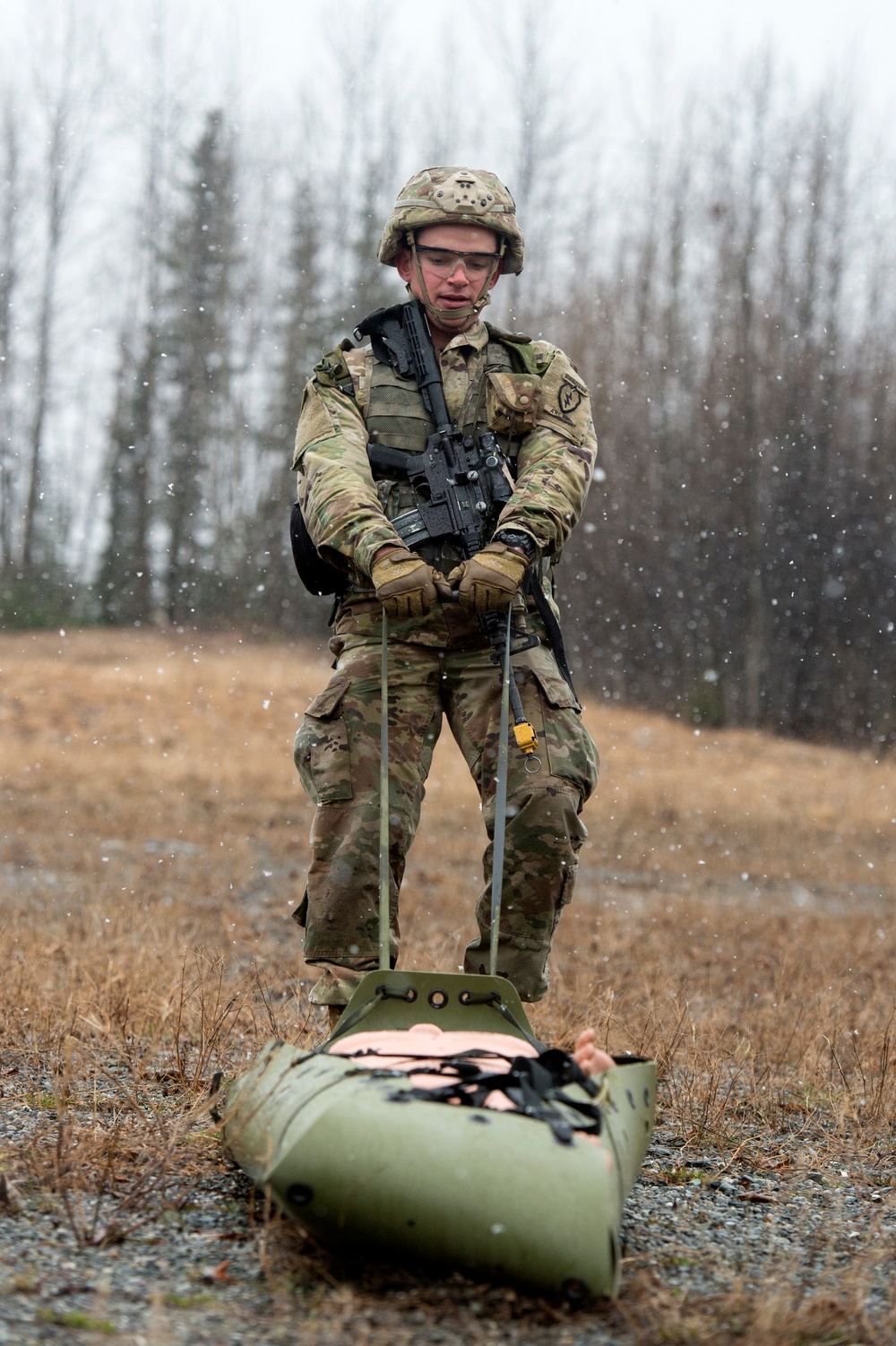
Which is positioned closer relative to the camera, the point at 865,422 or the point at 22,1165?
the point at 22,1165

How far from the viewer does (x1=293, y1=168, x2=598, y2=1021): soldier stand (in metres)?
3.90

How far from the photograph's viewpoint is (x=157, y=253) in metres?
31.2

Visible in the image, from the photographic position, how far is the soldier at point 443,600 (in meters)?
3.90

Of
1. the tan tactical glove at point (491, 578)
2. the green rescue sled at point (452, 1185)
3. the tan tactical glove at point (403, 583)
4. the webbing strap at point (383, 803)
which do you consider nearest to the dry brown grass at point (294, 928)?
the green rescue sled at point (452, 1185)

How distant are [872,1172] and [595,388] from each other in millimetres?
22973

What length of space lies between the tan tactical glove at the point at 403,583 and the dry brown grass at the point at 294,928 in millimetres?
1367

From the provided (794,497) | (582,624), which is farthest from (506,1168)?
(794,497)

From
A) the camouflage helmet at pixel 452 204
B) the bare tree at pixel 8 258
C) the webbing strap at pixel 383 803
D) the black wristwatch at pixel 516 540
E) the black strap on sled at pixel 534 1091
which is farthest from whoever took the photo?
the bare tree at pixel 8 258

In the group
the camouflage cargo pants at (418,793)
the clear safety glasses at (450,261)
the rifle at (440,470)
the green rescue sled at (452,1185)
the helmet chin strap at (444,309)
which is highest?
the clear safety glasses at (450,261)

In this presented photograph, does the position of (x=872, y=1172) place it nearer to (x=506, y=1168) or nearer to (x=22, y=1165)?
(x=506, y=1168)

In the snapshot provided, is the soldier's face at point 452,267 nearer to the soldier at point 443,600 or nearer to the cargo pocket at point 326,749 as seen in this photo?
the soldier at point 443,600

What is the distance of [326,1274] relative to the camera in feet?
7.75

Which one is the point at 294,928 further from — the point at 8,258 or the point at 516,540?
the point at 8,258

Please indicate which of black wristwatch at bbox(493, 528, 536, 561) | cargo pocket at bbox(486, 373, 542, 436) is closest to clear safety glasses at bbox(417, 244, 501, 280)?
cargo pocket at bbox(486, 373, 542, 436)
